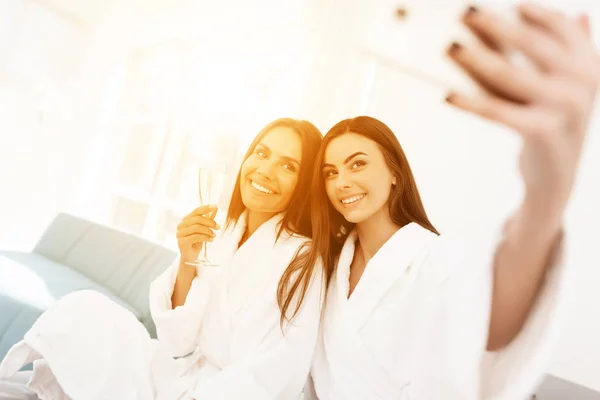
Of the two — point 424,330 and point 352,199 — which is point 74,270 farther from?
point 424,330

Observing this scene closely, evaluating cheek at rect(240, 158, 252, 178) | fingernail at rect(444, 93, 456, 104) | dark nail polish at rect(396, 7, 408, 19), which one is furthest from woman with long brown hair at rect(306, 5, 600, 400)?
dark nail polish at rect(396, 7, 408, 19)

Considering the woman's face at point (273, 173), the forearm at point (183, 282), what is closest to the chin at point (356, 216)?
the woman's face at point (273, 173)

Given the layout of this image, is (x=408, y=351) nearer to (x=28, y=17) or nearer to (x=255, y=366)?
(x=255, y=366)

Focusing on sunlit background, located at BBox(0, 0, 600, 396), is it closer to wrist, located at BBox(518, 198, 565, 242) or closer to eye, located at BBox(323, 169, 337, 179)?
wrist, located at BBox(518, 198, 565, 242)

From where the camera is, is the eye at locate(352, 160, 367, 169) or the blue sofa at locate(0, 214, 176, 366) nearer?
the eye at locate(352, 160, 367, 169)

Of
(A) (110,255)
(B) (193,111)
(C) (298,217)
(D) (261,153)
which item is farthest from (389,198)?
(B) (193,111)

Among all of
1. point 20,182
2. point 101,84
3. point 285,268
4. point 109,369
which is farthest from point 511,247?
point 20,182

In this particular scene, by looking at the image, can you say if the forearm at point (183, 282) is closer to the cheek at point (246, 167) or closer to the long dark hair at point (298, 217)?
the long dark hair at point (298, 217)

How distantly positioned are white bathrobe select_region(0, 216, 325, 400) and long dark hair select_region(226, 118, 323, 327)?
24 millimetres

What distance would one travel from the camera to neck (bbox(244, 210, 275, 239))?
3.34 ft

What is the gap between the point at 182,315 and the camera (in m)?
0.86

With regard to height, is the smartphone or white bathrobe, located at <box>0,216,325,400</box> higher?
the smartphone

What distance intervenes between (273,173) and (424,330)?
1.65 feet

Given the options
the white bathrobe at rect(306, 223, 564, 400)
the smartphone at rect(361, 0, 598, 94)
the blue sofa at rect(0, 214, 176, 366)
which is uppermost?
the smartphone at rect(361, 0, 598, 94)
